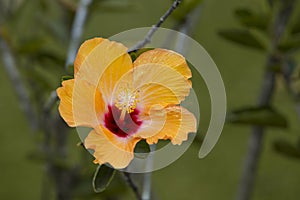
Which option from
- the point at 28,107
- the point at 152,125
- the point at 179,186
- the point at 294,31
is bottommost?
the point at 179,186

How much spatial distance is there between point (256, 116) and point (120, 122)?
36cm

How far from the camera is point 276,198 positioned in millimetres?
1551

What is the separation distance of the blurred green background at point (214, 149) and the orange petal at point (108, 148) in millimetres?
1013

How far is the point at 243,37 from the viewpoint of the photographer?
2.93 ft

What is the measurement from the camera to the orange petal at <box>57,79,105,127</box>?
50 cm

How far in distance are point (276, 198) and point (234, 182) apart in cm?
12

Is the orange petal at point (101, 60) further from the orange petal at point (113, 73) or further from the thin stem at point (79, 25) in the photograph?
the thin stem at point (79, 25)

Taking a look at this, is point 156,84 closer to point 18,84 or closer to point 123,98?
point 123,98

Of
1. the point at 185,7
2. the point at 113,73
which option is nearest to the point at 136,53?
the point at 113,73

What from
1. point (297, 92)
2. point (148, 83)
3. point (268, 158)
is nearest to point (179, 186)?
point (268, 158)

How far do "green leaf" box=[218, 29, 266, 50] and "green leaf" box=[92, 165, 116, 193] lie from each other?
16.3 inches

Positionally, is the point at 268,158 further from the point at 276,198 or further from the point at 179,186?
the point at 179,186

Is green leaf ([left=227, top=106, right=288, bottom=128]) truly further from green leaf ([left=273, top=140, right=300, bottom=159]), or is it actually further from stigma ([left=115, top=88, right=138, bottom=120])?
stigma ([left=115, top=88, right=138, bottom=120])

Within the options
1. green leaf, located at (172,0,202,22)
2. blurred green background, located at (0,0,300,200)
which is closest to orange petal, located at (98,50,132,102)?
green leaf, located at (172,0,202,22)
